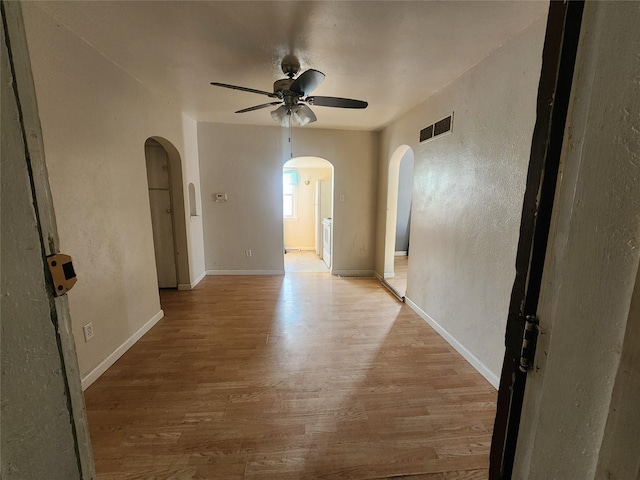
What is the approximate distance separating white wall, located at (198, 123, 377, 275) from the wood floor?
1.76 metres

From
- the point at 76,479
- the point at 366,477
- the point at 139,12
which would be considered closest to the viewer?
the point at 76,479

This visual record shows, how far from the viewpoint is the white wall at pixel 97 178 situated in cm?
164

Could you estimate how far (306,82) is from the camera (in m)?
1.97

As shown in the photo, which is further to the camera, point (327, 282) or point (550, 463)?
point (327, 282)

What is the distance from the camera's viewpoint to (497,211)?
191cm

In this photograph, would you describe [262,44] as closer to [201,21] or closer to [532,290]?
[201,21]

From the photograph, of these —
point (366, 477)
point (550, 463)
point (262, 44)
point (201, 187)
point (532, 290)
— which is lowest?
point (366, 477)

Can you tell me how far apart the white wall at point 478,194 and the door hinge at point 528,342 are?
1516 millimetres

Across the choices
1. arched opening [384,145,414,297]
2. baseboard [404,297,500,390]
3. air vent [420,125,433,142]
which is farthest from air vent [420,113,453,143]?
baseboard [404,297,500,390]

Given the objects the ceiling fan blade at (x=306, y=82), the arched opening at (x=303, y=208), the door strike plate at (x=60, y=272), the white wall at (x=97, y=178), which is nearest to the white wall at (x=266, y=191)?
the white wall at (x=97, y=178)

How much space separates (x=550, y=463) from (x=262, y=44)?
2.44 metres

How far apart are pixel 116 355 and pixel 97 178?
4.71 feet

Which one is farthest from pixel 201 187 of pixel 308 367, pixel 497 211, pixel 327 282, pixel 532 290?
pixel 532 290

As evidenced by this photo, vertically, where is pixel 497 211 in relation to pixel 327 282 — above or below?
above
